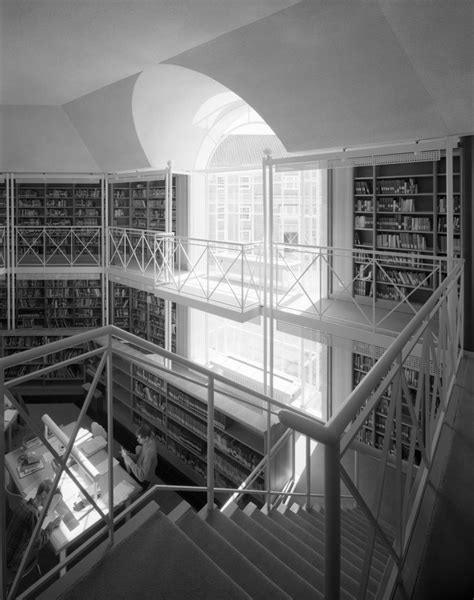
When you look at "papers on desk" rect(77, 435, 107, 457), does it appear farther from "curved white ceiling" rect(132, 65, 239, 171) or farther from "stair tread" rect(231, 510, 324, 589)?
"curved white ceiling" rect(132, 65, 239, 171)

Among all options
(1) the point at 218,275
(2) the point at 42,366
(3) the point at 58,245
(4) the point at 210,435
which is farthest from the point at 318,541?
(3) the point at 58,245

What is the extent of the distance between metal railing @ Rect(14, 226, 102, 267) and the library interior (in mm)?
54

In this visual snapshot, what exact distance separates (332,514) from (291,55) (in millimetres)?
4562

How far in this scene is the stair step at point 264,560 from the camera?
1.71 m

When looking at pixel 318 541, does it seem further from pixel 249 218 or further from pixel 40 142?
pixel 40 142

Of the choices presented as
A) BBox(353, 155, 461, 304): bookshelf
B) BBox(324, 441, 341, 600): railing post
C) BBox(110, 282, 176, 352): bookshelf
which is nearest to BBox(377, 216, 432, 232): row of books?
BBox(353, 155, 461, 304): bookshelf

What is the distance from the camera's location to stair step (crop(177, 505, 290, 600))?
151 cm

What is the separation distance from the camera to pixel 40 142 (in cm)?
794

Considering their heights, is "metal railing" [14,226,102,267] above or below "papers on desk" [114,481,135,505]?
above

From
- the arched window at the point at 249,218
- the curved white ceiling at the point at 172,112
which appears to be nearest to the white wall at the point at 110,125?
the curved white ceiling at the point at 172,112

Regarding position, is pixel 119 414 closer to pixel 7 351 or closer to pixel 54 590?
pixel 7 351

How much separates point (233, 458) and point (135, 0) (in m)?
5.30

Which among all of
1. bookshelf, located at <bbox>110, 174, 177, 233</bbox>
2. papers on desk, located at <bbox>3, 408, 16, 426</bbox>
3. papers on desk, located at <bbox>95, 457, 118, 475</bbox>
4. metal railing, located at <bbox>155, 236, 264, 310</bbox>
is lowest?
papers on desk, located at <bbox>95, 457, 118, 475</bbox>

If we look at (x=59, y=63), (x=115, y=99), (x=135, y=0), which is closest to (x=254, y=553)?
(x=135, y=0)
